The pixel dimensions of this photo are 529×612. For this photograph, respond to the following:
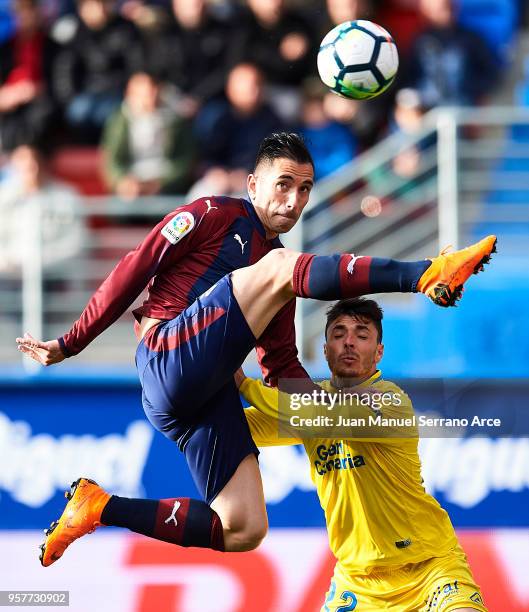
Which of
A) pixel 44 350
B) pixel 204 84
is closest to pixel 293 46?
pixel 204 84

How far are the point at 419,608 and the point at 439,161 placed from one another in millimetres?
3600

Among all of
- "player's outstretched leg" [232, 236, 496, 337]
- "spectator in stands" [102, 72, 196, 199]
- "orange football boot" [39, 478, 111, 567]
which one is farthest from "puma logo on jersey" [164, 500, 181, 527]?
"spectator in stands" [102, 72, 196, 199]

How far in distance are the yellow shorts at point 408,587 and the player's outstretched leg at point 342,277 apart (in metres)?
1.25

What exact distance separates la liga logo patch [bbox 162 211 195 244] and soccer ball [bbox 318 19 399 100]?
46.6 inches

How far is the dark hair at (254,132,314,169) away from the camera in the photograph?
514 cm

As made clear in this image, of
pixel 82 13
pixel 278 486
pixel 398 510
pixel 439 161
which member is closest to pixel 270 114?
pixel 439 161

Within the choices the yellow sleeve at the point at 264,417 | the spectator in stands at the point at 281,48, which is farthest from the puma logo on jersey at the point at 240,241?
the spectator in stands at the point at 281,48

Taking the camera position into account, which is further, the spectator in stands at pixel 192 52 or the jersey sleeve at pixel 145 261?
the spectator in stands at pixel 192 52

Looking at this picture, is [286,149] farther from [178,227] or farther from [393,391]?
[393,391]

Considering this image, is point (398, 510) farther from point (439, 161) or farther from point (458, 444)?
point (439, 161)

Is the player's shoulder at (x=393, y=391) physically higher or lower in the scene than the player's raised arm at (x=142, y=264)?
lower

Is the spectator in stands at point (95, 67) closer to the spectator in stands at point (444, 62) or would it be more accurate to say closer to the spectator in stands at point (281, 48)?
the spectator in stands at point (281, 48)

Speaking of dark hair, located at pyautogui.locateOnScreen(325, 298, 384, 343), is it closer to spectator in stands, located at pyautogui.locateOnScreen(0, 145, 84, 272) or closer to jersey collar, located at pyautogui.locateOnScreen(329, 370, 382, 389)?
jersey collar, located at pyautogui.locateOnScreen(329, 370, 382, 389)

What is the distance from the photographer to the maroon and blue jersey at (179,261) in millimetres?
5047
